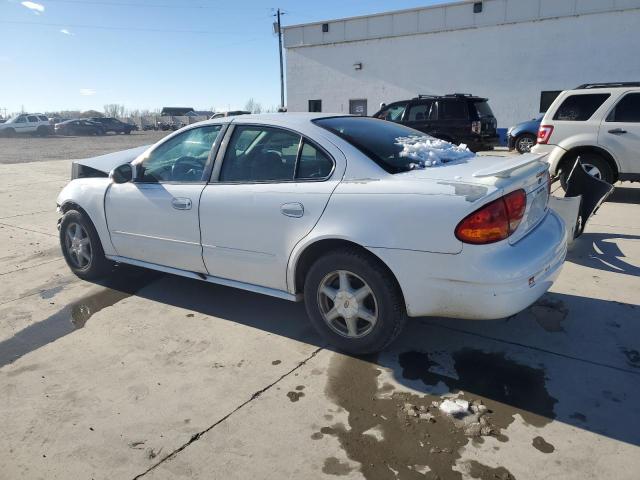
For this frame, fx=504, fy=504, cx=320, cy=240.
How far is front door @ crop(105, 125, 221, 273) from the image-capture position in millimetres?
3945

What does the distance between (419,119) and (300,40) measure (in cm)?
1464

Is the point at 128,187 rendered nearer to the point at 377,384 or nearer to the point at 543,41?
the point at 377,384

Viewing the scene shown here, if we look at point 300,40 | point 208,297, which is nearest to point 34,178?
point 208,297

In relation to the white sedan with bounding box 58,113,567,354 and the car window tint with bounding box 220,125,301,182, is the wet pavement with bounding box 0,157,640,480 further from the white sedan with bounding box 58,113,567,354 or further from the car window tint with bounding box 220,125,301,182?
the car window tint with bounding box 220,125,301,182

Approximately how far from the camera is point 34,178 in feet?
43.8


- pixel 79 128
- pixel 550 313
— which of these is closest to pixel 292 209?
pixel 550 313

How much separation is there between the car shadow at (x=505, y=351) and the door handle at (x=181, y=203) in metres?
0.89

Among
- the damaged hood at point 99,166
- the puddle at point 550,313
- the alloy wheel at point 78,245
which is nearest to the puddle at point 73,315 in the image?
the alloy wheel at point 78,245

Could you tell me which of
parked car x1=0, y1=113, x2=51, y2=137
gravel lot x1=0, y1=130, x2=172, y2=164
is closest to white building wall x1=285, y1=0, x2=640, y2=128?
gravel lot x1=0, y1=130, x2=172, y2=164

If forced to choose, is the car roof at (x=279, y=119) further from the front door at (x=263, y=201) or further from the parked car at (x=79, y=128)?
the parked car at (x=79, y=128)

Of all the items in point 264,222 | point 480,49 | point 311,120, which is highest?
point 480,49

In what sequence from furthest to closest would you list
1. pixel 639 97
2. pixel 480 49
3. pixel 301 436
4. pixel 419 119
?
pixel 480 49, pixel 419 119, pixel 639 97, pixel 301 436

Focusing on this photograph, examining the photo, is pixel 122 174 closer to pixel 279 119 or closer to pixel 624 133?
pixel 279 119

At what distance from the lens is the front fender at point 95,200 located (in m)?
4.59
